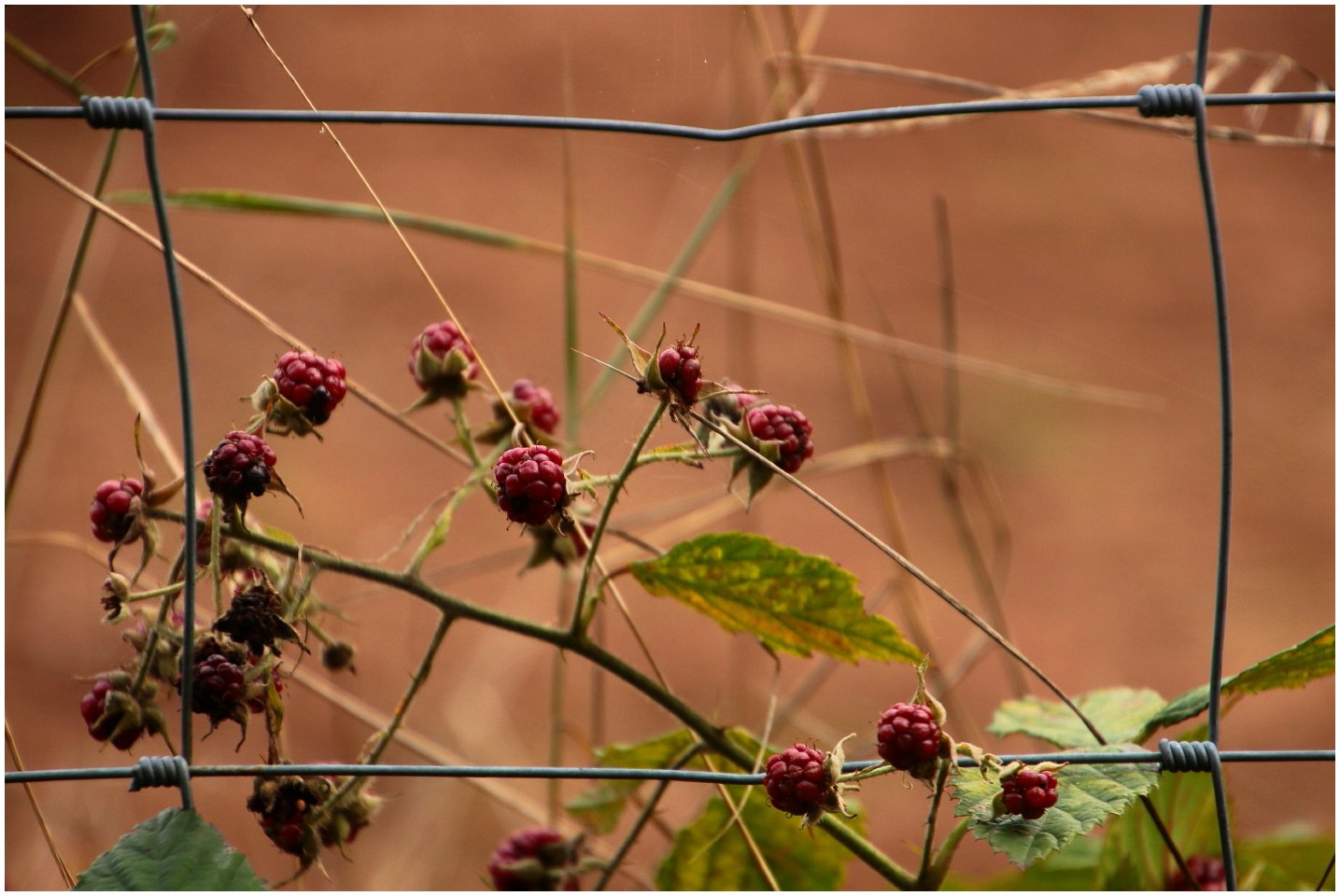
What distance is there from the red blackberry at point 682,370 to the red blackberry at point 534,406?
14 cm

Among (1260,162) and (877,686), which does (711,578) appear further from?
(1260,162)

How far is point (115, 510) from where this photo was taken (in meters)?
0.52

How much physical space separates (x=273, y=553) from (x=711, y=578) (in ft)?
0.71

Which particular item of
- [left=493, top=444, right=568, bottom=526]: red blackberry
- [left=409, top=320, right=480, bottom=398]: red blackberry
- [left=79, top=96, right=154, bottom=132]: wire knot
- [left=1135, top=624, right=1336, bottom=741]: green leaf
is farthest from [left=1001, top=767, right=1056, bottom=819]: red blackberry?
[left=79, top=96, right=154, bottom=132]: wire knot

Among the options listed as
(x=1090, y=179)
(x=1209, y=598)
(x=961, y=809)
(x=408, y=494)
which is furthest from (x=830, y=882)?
(x=1090, y=179)

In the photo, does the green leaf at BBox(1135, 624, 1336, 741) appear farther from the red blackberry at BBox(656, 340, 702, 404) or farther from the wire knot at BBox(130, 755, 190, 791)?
the wire knot at BBox(130, 755, 190, 791)

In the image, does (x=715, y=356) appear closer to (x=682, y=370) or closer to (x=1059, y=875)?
(x=1059, y=875)

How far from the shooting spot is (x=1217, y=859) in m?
0.74

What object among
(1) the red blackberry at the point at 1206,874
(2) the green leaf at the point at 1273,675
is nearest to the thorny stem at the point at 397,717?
(2) the green leaf at the point at 1273,675

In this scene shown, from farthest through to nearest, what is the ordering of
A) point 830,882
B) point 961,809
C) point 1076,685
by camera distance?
point 1076,685
point 830,882
point 961,809

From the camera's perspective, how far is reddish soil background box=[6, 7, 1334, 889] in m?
1.49

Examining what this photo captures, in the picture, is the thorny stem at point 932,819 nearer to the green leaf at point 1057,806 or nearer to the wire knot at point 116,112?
the green leaf at point 1057,806

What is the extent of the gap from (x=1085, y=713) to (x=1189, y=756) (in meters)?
0.17

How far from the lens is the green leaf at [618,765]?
69 cm
